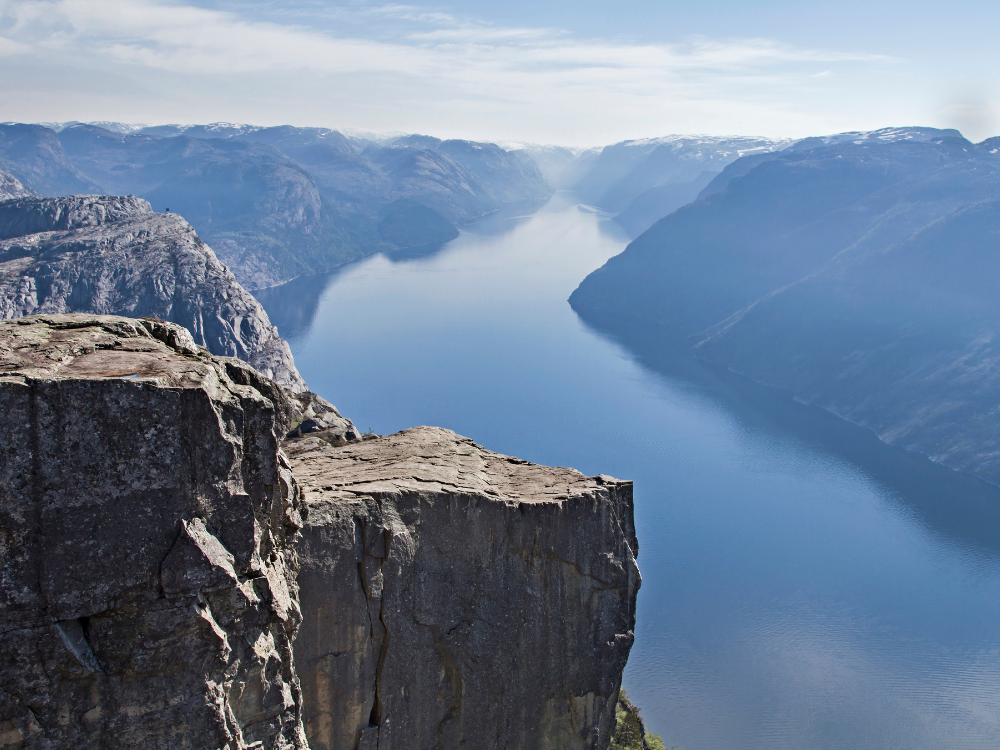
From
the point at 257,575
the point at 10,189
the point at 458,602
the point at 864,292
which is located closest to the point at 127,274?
the point at 458,602

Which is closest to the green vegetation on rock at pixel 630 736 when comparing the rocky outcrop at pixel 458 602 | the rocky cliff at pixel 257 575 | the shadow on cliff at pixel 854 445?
the rocky outcrop at pixel 458 602

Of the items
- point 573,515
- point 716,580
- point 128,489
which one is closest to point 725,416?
point 716,580

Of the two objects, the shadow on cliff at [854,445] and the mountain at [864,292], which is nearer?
the shadow on cliff at [854,445]

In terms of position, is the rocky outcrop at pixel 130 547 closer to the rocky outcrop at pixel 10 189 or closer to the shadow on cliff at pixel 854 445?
the shadow on cliff at pixel 854 445

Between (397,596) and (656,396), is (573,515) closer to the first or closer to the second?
(397,596)

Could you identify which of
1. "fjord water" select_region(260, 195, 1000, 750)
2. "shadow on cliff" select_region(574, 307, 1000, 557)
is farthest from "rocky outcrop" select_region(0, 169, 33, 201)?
"shadow on cliff" select_region(574, 307, 1000, 557)

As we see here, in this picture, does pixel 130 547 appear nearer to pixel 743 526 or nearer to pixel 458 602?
pixel 458 602

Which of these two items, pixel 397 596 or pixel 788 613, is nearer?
pixel 397 596
